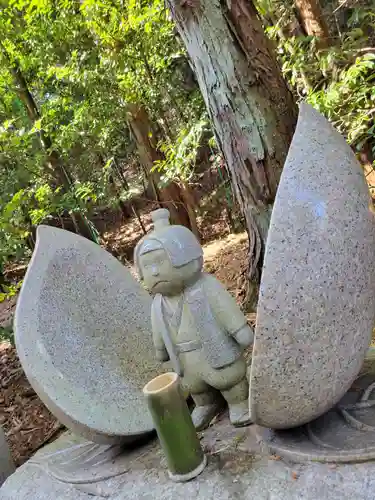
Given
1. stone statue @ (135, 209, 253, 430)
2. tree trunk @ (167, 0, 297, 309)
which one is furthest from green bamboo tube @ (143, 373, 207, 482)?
tree trunk @ (167, 0, 297, 309)

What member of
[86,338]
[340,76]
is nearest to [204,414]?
[86,338]

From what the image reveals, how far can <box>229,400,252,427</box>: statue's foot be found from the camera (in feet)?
6.06

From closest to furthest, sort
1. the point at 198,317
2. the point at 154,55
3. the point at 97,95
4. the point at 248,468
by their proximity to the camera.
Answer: the point at 248,468 → the point at 198,317 → the point at 154,55 → the point at 97,95

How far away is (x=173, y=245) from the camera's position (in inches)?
70.7

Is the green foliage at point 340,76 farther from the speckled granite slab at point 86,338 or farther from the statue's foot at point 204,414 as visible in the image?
the statue's foot at point 204,414

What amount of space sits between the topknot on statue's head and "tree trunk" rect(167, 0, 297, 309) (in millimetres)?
1245

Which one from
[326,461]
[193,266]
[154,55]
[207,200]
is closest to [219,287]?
[193,266]

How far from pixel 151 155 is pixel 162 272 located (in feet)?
15.9

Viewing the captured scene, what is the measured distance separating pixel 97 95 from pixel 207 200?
3484mm

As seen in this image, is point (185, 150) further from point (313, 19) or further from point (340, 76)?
point (313, 19)

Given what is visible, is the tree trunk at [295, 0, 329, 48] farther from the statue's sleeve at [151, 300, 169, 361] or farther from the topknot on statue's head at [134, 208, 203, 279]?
the statue's sleeve at [151, 300, 169, 361]

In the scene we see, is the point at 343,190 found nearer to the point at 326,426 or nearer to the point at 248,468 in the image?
the point at 326,426

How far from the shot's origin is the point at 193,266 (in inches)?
72.5

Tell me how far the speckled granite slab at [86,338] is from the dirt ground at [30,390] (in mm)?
1415
